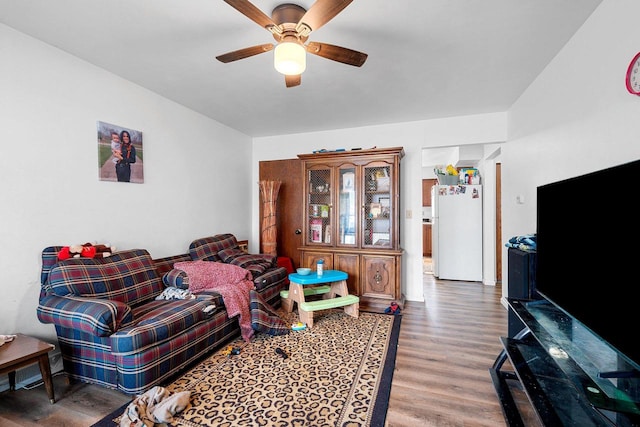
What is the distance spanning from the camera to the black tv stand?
109 centimetres

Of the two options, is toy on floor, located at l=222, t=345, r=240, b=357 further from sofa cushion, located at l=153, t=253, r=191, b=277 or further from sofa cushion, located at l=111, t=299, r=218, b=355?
sofa cushion, located at l=153, t=253, r=191, b=277

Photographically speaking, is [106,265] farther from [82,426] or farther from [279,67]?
[279,67]

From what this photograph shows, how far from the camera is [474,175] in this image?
512cm

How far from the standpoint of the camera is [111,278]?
2307 millimetres

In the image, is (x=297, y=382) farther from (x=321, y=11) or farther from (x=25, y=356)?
(x=321, y=11)

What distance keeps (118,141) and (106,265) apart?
3.87ft

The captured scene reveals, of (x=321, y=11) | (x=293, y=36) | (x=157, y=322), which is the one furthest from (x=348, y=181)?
(x=157, y=322)

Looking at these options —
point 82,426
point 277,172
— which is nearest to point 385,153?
point 277,172

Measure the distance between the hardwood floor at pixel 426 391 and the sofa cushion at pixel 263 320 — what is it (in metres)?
1.07

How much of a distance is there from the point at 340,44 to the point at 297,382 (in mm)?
2508

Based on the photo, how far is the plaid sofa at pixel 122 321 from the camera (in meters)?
1.86

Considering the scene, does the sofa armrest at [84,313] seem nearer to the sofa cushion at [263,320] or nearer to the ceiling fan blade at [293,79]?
the sofa cushion at [263,320]

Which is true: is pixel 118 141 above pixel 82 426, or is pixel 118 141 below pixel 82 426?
above

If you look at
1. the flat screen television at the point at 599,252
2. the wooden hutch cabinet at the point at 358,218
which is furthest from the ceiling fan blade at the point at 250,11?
the wooden hutch cabinet at the point at 358,218
